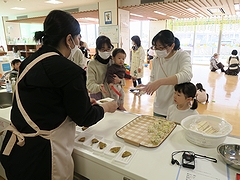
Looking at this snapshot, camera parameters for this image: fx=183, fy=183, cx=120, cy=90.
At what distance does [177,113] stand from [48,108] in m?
1.13

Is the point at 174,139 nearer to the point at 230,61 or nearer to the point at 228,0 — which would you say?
the point at 228,0

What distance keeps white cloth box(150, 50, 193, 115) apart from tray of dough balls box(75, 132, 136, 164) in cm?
75

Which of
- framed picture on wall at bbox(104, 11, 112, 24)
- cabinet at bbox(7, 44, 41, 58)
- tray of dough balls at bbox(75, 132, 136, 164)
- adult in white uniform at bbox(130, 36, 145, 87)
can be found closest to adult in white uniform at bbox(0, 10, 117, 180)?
Answer: tray of dough balls at bbox(75, 132, 136, 164)

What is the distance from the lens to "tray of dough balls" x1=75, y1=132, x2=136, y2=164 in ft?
3.01

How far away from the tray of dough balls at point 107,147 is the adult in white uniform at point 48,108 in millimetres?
158

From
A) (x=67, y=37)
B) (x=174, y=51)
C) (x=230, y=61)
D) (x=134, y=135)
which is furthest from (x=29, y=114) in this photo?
(x=230, y=61)

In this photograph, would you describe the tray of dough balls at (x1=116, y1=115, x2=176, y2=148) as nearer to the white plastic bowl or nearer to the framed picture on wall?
the white plastic bowl

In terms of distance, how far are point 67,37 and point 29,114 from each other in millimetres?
389

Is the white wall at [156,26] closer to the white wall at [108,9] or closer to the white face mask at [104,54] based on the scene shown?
the white wall at [108,9]

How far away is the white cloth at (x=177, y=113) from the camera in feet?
5.15

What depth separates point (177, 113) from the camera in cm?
158

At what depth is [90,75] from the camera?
177cm

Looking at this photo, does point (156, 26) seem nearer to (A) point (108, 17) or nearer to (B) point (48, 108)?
(A) point (108, 17)

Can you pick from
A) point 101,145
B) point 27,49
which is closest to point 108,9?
point 27,49
